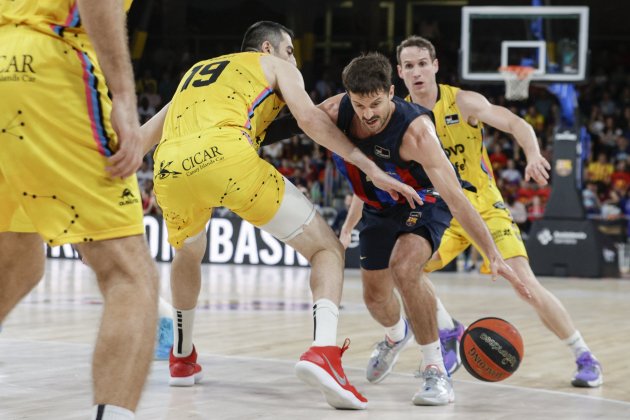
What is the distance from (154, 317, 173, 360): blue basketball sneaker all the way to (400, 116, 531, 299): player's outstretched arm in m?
1.99

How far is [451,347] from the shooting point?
581 centimetres

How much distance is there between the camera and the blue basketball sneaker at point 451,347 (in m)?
5.64

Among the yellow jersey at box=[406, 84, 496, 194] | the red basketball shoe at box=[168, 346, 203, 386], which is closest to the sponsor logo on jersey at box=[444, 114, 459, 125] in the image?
the yellow jersey at box=[406, 84, 496, 194]

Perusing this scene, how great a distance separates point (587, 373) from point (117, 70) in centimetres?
349

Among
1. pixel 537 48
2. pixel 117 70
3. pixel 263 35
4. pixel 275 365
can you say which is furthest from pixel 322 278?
pixel 537 48

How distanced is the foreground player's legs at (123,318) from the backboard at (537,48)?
1182 cm

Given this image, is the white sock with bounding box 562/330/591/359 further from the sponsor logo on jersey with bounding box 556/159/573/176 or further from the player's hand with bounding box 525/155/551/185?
the sponsor logo on jersey with bounding box 556/159/573/176

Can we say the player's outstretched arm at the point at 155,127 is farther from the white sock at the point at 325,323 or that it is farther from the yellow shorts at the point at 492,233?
the yellow shorts at the point at 492,233

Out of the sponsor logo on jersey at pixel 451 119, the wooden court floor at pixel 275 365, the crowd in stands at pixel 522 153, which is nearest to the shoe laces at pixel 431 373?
the wooden court floor at pixel 275 365

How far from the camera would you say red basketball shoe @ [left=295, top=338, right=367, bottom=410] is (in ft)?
13.8

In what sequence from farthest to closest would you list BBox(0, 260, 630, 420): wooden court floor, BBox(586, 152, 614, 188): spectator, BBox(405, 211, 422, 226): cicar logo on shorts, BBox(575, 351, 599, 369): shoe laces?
1. BBox(586, 152, 614, 188): spectator
2. BBox(575, 351, 599, 369): shoe laces
3. BBox(405, 211, 422, 226): cicar logo on shorts
4. BBox(0, 260, 630, 420): wooden court floor

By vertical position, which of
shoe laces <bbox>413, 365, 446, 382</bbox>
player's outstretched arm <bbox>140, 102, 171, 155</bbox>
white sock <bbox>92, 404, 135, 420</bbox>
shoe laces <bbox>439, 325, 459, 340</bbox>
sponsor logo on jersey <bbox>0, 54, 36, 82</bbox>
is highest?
sponsor logo on jersey <bbox>0, 54, 36, 82</bbox>

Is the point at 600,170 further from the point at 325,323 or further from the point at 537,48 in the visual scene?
the point at 325,323

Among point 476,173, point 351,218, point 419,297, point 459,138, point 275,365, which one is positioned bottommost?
point 275,365
